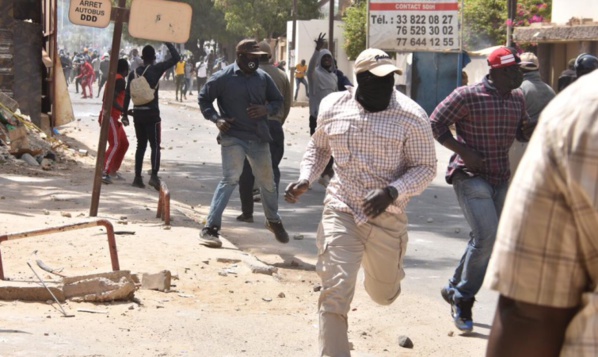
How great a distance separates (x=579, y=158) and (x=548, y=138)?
70 millimetres

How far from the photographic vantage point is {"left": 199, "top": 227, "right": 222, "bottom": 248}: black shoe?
9.17 metres

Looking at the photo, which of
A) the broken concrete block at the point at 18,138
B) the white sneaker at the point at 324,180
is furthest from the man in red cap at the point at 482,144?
the broken concrete block at the point at 18,138

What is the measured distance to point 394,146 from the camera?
5.42 metres

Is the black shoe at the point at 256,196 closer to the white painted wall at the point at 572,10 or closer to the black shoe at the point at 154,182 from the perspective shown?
the black shoe at the point at 154,182

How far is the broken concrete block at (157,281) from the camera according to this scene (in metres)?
7.41

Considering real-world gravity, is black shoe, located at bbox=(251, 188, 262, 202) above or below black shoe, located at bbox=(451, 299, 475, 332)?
below

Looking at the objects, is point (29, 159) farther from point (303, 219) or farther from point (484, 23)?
point (484, 23)

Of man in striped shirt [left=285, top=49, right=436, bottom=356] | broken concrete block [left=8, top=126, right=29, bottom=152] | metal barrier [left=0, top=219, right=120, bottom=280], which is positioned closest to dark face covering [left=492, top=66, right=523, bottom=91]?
man in striped shirt [left=285, top=49, right=436, bottom=356]

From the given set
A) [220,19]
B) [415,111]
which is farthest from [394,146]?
[220,19]

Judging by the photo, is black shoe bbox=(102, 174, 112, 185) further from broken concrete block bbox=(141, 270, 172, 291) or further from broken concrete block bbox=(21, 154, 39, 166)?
broken concrete block bbox=(141, 270, 172, 291)

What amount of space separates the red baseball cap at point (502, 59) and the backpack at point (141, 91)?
277 inches

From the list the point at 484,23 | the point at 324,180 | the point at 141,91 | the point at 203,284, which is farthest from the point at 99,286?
the point at 484,23

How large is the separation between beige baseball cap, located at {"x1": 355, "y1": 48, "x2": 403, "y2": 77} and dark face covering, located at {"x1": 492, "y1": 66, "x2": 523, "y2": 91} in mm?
1222

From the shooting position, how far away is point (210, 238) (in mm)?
9203
